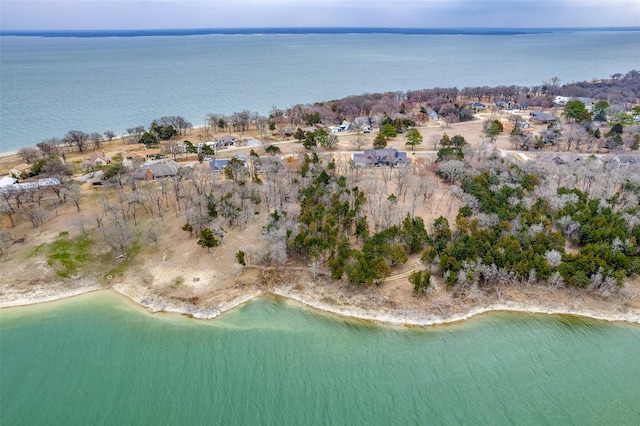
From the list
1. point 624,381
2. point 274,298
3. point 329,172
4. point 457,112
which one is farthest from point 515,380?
point 457,112

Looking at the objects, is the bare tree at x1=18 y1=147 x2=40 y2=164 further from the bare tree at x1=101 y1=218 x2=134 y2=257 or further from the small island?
the bare tree at x1=101 y1=218 x2=134 y2=257

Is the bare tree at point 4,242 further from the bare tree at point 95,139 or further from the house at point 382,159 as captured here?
the house at point 382,159

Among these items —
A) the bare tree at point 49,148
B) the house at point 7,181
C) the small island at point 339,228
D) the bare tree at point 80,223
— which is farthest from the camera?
the bare tree at point 49,148

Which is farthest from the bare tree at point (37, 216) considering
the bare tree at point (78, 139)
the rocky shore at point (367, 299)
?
the bare tree at point (78, 139)

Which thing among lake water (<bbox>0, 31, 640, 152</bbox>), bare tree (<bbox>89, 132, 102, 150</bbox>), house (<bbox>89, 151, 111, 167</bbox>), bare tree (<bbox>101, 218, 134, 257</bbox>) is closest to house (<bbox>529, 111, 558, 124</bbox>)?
lake water (<bbox>0, 31, 640, 152</bbox>)

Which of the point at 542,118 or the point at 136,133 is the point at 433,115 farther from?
the point at 136,133

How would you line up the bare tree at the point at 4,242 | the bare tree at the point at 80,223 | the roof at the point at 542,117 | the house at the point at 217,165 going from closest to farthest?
the bare tree at the point at 4,242
the bare tree at the point at 80,223
the house at the point at 217,165
the roof at the point at 542,117

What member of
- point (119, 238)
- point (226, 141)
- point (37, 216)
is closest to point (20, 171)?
point (37, 216)
